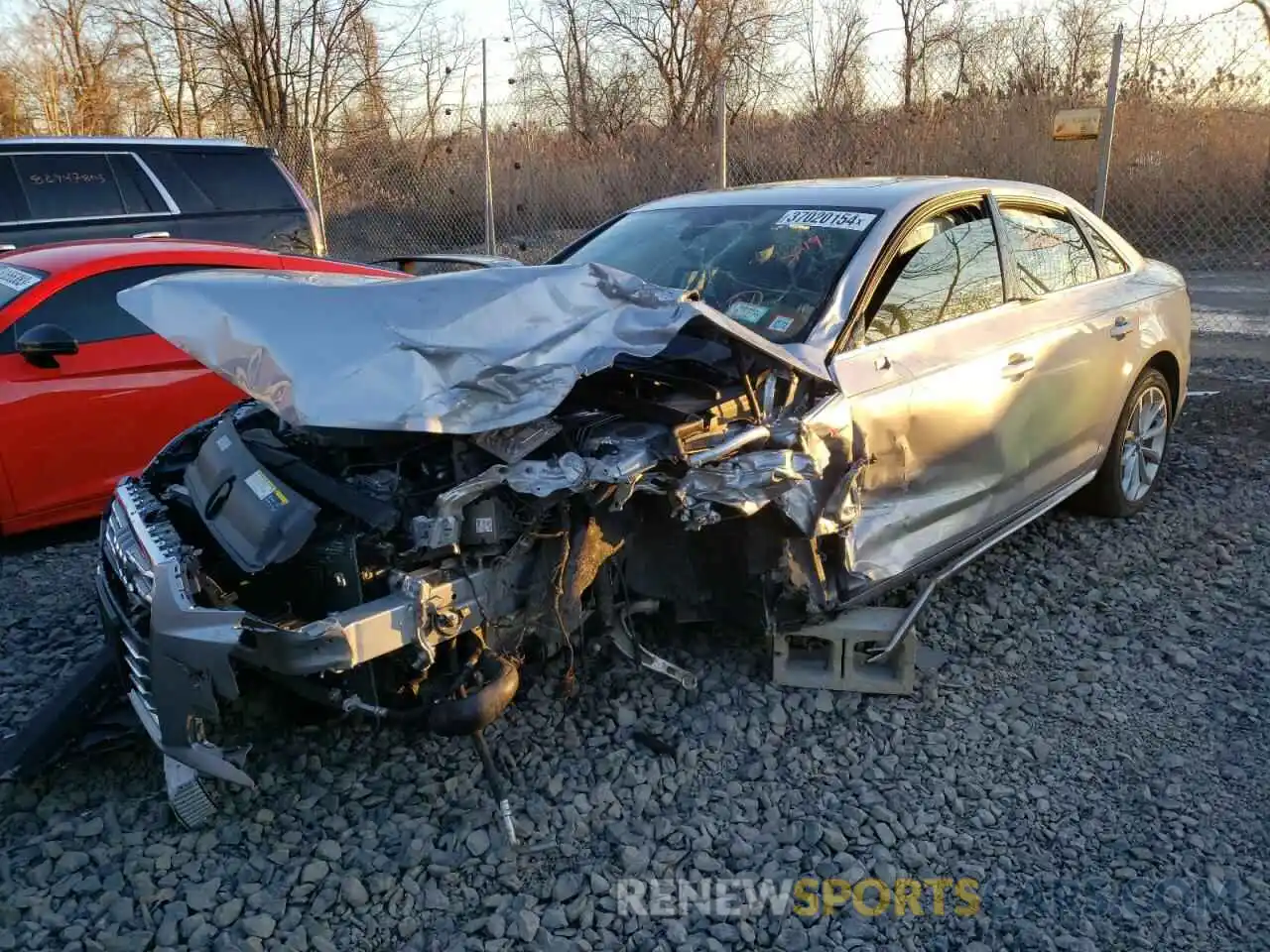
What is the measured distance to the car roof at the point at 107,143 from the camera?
24.6 ft

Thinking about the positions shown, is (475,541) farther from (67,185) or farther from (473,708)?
(67,185)

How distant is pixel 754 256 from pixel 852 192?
1.70 ft

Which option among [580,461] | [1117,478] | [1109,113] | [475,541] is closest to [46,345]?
[475,541]

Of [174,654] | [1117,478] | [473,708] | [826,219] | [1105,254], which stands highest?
[826,219]

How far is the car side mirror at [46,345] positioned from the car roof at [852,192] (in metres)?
2.74

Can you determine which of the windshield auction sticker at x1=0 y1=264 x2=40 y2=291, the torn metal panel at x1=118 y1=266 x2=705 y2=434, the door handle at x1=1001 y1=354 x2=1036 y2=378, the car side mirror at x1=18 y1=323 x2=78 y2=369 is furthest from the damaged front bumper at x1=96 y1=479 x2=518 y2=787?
the windshield auction sticker at x1=0 y1=264 x2=40 y2=291

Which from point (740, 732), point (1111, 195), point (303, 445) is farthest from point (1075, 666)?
point (1111, 195)

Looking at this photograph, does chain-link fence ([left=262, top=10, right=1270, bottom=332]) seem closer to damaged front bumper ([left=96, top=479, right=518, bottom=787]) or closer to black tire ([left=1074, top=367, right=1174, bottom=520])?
black tire ([left=1074, top=367, right=1174, bottom=520])

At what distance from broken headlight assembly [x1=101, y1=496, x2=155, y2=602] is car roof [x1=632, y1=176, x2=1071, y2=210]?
256 centimetres

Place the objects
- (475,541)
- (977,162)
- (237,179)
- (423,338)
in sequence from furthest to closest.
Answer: (977,162) → (237,179) → (475,541) → (423,338)

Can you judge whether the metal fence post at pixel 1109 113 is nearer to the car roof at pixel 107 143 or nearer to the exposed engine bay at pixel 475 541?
the exposed engine bay at pixel 475 541

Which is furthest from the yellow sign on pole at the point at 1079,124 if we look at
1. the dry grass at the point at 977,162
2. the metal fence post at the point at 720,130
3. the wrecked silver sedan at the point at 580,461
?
the wrecked silver sedan at the point at 580,461

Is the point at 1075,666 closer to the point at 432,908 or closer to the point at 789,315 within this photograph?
the point at 789,315

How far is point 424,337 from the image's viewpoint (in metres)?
2.68
